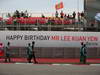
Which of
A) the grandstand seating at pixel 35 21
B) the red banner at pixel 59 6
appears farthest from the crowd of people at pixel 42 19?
the red banner at pixel 59 6

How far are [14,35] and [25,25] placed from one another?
6.17 feet

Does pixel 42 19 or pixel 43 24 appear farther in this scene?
pixel 42 19

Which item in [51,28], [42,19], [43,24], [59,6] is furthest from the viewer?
[59,6]

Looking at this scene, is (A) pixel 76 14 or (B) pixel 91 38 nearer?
(B) pixel 91 38

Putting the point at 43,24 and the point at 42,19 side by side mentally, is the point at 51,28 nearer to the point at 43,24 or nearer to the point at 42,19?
the point at 43,24

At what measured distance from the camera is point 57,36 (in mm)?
30203

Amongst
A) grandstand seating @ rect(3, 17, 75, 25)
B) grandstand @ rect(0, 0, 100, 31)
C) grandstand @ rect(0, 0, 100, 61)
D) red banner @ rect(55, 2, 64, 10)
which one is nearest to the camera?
grandstand @ rect(0, 0, 100, 61)

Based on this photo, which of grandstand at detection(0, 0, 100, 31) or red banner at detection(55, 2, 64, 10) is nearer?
grandstand at detection(0, 0, 100, 31)

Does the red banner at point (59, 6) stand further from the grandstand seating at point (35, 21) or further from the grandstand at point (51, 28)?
the grandstand seating at point (35, 21)

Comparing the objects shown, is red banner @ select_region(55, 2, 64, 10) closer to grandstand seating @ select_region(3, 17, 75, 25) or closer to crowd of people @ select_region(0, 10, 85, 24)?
crowd of people @ select_region(0, 10, 85, 24)

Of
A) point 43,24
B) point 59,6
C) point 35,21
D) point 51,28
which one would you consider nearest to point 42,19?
point 43,24

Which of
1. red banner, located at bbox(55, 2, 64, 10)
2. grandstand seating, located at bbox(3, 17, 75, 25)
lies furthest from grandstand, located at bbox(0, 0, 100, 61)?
red banner, located at bbox(55, 2, 64, 10)

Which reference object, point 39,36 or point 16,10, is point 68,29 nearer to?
point 39,36

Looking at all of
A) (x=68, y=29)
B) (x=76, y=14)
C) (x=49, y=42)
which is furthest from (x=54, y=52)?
(x=76, y=14)
